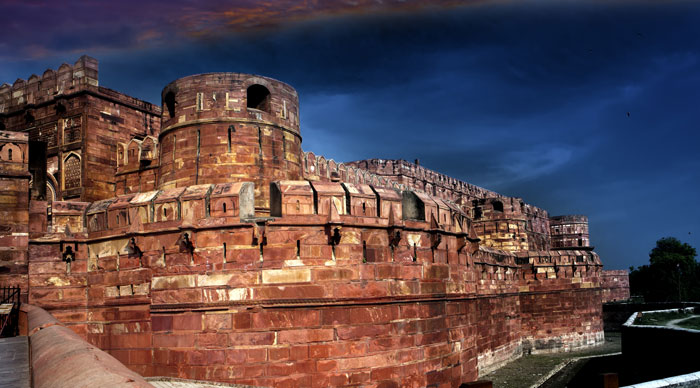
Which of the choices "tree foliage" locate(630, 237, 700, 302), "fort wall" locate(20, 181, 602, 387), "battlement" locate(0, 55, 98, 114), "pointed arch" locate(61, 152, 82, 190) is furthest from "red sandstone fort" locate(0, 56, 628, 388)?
"tree foliage" locate(630, 237, 700, 302)

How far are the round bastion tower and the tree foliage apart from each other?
5427 centimetres

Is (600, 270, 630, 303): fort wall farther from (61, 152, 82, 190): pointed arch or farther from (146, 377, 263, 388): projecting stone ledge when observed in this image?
(146, 377, 263, 388): projecting stone ledge

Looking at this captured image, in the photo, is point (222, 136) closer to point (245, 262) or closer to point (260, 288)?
point (245, 262)

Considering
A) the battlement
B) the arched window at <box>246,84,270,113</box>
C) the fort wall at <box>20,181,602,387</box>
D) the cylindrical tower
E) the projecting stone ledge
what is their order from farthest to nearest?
1. the cylindrical tower
2. the battlement
3. the arched window at <box>246,84,270,113</box>
4. the fort wall at <box>20,181,602,387</box>
5. the projecting stone ledge

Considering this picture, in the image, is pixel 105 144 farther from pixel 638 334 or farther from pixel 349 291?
pixel 638 334

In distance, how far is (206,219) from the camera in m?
10.1

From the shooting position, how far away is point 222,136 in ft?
47.4

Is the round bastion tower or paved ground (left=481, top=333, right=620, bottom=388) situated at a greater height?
the round bastion tower

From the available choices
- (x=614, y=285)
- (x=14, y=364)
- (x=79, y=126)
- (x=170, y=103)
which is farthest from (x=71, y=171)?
(x=614, y=285)

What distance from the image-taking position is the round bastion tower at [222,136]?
14406mm

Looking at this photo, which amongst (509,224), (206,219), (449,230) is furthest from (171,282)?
(509,224)

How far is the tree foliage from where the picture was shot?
5881 cm

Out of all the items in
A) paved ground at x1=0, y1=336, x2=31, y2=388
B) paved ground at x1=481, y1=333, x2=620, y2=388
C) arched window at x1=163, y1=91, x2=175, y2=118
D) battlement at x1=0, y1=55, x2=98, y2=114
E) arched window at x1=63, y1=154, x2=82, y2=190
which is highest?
battlement at x1=0, y1=55, x2=98, y2=114

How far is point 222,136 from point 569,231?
144ft
